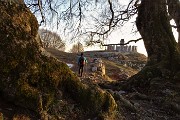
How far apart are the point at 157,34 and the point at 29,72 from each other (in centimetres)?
727

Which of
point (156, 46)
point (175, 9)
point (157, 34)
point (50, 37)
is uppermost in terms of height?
point (175, 9)

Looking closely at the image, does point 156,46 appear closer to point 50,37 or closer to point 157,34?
point 157,34

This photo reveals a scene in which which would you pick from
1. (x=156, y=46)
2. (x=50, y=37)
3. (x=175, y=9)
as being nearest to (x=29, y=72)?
(x=156, y=46)

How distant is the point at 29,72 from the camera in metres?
5.13

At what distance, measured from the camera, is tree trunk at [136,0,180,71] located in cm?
1124

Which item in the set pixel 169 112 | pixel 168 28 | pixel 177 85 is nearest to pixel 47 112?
pixel 169 112

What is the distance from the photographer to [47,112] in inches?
206

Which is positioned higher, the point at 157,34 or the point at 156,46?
the point at 157,34

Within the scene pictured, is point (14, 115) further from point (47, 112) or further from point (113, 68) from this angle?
point (113, 68)

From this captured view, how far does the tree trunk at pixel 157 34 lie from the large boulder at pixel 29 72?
5712 millimetres

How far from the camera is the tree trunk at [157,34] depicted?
11245 mm

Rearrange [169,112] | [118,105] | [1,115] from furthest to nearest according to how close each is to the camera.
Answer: [169,112], [118,105], [1,115]

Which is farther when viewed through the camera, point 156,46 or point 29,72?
point 156,46

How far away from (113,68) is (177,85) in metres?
28.8
